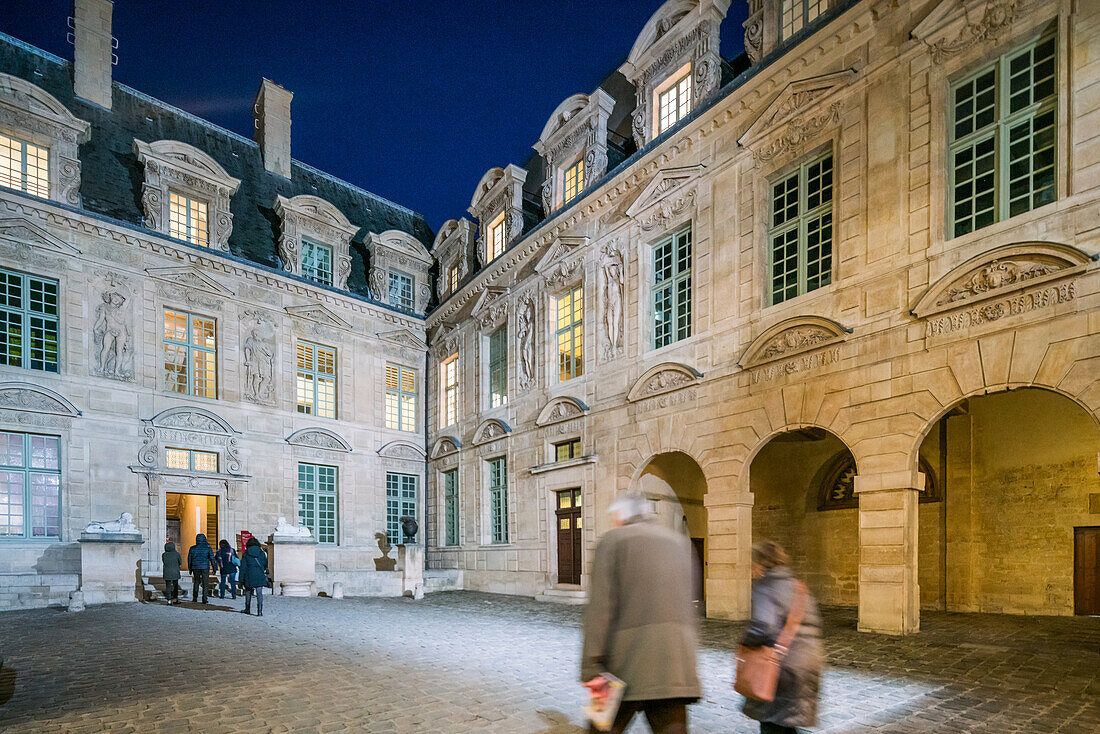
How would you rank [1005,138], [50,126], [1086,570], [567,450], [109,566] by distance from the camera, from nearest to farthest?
[1005,138]
[1086,570]
[109,566]
[567,450]
[50,126]

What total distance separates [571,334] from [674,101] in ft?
19.9

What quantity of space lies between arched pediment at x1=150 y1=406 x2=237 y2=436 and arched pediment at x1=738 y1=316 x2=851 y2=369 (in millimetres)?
14782

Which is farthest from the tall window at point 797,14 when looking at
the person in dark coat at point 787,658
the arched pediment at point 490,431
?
the arched pediment at point 490,431

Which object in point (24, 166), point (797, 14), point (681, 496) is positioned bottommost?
point (681, 496)

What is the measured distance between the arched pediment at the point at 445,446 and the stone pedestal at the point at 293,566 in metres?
5.62

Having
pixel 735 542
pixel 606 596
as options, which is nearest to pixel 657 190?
pixel 735 542

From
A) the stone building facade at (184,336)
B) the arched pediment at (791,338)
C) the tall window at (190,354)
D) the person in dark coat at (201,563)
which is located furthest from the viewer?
the tall window at (190,354)

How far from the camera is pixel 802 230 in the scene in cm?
1150

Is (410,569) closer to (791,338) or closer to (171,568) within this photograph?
(171,568)

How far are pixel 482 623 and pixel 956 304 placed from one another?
29.8 ft

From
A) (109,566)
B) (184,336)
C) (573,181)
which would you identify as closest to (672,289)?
(573,181)

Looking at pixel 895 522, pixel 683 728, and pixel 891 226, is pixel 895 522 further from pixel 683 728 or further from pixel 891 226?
pixel 683 728

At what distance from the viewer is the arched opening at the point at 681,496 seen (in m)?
16.1

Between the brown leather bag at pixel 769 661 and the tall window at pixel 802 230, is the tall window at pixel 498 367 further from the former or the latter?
the brown leather bag at pixel 769 661
